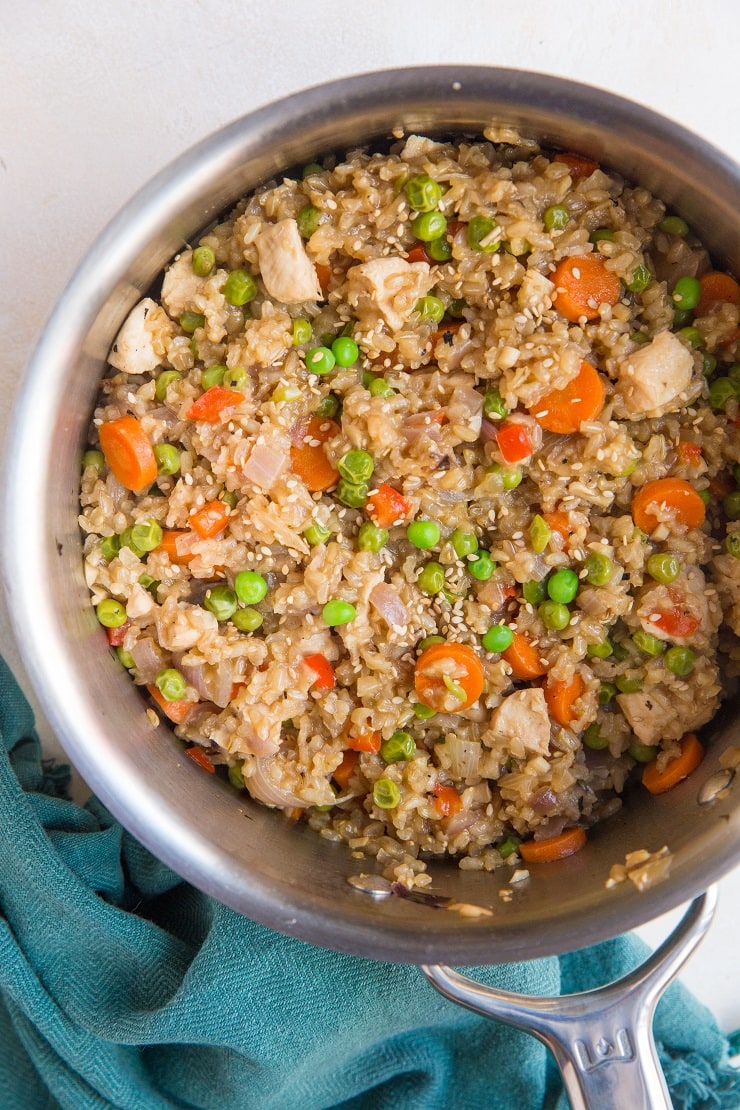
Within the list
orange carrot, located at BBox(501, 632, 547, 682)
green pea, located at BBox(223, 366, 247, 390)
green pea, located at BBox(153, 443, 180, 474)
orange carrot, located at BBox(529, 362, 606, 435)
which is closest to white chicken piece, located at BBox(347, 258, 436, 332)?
green pea, located at BBox(223, 366, 247, 390)

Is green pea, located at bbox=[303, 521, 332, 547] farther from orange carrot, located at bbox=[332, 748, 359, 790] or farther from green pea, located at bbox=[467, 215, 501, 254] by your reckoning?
green pea, located at bbox=[467, 215, 501, 254]

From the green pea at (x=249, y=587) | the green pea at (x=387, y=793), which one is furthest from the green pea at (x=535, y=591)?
the green pea at (x=249, y=587)

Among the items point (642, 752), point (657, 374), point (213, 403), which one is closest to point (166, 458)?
point (213, 403)

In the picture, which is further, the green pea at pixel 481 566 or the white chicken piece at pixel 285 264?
the green pea at pixel 481 566

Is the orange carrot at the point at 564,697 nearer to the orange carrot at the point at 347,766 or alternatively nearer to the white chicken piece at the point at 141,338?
the orange carrot at the point at 347,766

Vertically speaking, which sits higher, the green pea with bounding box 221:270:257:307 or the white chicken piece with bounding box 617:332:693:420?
the white chicken piece with bounding box 617:332:693:420

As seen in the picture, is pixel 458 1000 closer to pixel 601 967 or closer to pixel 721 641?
pixel 601 967

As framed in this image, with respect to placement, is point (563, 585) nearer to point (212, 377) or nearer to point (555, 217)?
point (555, 217)
